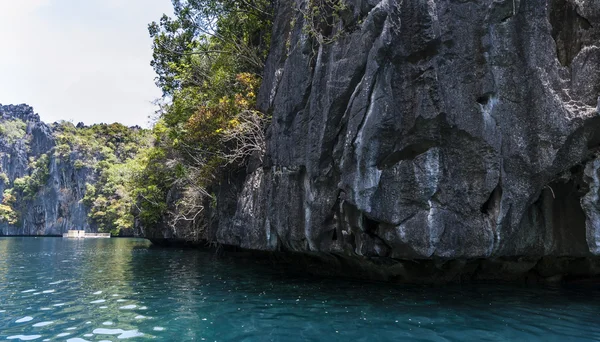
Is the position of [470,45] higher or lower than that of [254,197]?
higher

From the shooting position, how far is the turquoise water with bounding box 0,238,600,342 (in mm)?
7172

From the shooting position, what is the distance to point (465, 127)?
944 centimetres

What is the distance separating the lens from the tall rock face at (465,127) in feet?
29.6

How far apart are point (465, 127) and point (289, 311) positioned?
5939 mm

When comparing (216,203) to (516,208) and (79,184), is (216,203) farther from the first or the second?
(79,184)

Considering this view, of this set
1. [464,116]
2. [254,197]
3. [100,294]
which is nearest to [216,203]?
[254,197]

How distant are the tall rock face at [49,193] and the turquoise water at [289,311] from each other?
78.2 metres

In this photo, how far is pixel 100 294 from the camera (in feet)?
37.1

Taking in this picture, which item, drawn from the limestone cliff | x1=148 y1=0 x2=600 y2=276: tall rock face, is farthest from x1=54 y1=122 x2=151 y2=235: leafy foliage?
x1=148 y1=0 x2=600 y2=276: tall rock face

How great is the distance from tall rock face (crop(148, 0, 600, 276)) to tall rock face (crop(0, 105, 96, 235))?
8337 centimetres

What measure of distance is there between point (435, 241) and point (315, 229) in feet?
11.4

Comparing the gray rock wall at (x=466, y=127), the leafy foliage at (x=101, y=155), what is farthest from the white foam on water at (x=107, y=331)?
the leafy foliage at (x=101, y=155)

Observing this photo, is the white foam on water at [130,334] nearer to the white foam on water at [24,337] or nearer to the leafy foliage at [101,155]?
the white foam on water at [24,337]

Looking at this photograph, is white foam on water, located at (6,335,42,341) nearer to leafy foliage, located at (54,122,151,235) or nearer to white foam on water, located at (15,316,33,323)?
white foam on water, located at (15,316,33,323)
